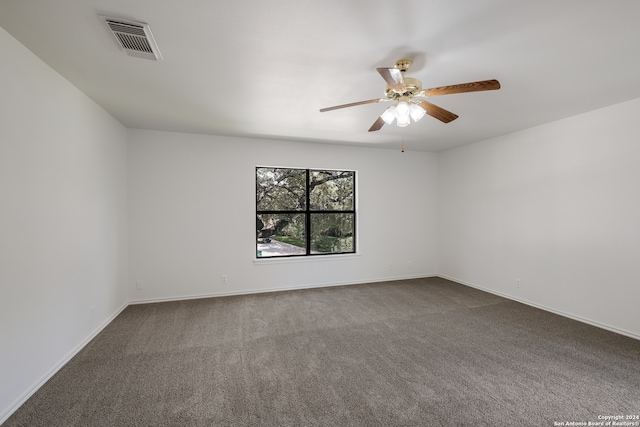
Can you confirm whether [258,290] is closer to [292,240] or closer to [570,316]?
[292,240]

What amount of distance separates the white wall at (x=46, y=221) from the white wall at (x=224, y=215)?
2.29 ft

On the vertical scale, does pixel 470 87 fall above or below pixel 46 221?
above

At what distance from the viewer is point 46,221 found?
7.36ft

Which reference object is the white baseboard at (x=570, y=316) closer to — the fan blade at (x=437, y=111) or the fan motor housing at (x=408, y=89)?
the fan blade at (x=437, y=111)

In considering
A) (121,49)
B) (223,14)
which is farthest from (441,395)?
(121,49)

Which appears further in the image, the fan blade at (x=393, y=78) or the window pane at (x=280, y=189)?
the window pane at (x=280, y=189)

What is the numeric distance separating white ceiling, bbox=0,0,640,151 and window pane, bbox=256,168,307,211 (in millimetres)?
1433

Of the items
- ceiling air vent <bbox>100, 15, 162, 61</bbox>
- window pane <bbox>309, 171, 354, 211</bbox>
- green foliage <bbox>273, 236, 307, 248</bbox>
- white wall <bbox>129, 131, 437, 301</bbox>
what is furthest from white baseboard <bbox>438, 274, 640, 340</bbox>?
ceiling air vent <bbox>100, 15, 162, 61</bbox>

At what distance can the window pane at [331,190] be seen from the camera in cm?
495

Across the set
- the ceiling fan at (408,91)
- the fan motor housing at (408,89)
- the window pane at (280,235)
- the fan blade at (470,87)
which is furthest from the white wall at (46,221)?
the fan blade at (470,87)

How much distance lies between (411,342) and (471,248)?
8.89ft

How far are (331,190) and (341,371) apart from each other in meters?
3.21

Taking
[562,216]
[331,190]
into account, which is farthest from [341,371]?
[562,216]

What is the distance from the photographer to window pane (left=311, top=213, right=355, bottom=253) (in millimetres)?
4938
